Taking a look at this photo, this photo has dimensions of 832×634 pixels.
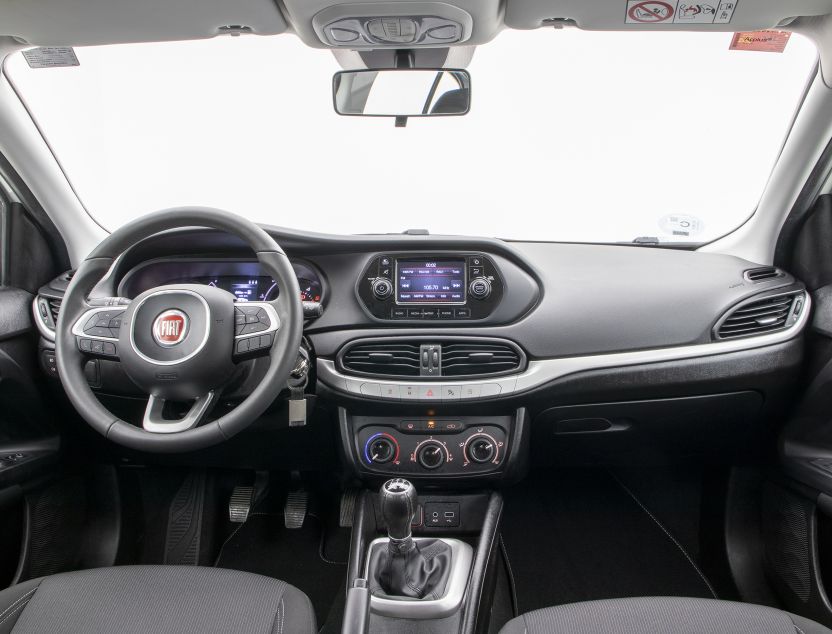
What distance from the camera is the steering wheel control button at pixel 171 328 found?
139cm

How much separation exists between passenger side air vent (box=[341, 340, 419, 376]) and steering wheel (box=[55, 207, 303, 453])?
49 cm

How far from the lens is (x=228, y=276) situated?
1975 millimetres

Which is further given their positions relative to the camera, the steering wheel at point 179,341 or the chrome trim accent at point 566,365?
the chrome trim accent at point 566,365

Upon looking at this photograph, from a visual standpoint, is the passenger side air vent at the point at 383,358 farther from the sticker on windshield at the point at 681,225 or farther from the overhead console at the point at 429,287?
the sticker on windshield at the point at 681,225

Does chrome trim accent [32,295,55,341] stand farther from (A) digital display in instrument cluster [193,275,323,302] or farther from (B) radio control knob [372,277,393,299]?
(B) radio control knob [372,277,393,299]

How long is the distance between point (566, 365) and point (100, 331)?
4.12 ft

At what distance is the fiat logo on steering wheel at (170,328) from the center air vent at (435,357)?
1.98 ft

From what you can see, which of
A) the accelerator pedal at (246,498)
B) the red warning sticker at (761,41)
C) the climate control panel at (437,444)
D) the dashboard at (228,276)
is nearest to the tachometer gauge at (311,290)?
the dashboard at (228,276)

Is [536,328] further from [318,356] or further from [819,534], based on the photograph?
[819,534]

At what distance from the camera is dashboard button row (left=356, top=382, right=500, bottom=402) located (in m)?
1.85

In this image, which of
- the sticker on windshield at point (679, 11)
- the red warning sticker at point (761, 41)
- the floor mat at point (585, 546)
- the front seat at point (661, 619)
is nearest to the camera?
the front seat at point (661, 619)

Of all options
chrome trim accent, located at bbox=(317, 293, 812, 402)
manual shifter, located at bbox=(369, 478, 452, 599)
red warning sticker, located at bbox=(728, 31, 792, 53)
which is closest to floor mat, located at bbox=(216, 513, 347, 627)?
manual shifter, located at bbox=(369, 478, 452, 599)

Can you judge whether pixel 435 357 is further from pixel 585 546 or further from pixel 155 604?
pixel 585 546

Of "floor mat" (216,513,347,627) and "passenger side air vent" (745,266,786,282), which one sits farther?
"floor mat" (216,513,347,627)
